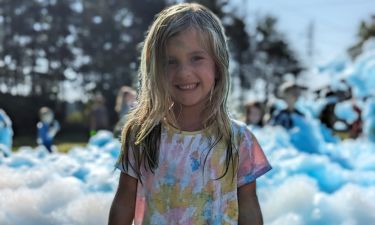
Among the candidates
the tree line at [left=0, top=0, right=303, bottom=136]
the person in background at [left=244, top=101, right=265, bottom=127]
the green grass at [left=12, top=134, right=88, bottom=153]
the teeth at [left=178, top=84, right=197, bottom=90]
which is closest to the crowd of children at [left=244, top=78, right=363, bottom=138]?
the person in background at [left=244, top=101, right=265, bottom=127]

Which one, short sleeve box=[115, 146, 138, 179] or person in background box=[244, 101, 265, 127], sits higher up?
short sleeve box=[115, 146, 138, 179]

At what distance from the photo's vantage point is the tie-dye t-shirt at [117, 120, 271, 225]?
1.31 meters

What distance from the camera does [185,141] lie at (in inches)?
52.4

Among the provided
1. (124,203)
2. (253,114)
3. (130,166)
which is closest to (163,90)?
(130,166)

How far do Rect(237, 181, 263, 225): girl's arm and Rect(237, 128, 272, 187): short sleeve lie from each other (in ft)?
0.08

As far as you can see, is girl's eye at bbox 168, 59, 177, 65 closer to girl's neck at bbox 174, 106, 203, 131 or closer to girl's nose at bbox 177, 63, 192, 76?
girl's nose at bbox 177, 63, 192, 76

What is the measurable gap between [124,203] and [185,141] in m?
0.24

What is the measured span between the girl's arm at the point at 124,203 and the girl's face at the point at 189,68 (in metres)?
0.25

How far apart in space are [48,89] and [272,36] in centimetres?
1429

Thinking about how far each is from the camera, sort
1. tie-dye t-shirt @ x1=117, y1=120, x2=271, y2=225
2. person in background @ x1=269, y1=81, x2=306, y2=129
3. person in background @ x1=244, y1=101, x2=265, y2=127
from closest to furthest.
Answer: tie-dye t-shirt @ x1=117, y1=120, x2=271, y2=225 < person in background @ x1=269, y1=81, x2=306, y2=129 < person in background @ x1=244, y1=101, x2=265, y2=127

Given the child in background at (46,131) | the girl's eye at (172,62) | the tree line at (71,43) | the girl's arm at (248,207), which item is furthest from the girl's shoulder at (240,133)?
the tree line at (71,43)

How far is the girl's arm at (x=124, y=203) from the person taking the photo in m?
1.36

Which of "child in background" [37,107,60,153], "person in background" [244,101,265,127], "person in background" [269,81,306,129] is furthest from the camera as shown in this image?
"person in background" [244,101,265,127]

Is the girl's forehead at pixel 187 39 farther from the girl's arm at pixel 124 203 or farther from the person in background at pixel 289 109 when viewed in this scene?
the person in background at pixel 289 109
